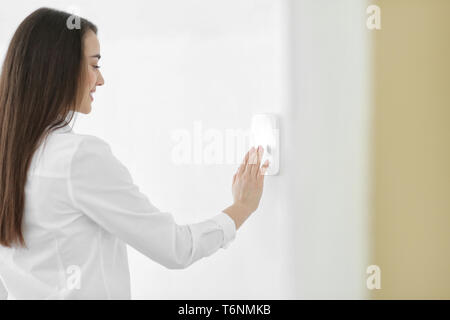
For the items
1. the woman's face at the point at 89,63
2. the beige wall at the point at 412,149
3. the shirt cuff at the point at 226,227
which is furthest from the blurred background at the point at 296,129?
the woman's face at the point at 89,63

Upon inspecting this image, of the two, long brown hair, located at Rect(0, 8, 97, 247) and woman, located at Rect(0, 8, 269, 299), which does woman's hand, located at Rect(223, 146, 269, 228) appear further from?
long brown hair, located at Rect(0, 8, 97, 247)

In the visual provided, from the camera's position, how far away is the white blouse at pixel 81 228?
0.73 metres

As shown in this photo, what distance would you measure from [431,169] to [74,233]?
0.59m

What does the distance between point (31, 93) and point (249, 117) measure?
40cm

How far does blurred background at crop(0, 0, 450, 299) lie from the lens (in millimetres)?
806

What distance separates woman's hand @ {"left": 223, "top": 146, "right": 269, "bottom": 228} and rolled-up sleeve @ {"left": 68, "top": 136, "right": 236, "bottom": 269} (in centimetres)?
12

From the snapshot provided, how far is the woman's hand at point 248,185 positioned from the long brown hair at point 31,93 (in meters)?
0.32

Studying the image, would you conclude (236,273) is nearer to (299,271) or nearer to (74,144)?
(299,271)

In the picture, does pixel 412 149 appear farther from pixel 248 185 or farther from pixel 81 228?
pixel 81 228

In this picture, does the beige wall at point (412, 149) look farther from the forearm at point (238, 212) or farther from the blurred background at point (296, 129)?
the forearm at point (238, 212)

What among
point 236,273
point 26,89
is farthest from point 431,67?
point 26,89

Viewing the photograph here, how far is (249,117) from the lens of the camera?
3.15 feet

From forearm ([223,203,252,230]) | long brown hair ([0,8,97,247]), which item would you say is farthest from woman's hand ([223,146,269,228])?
long brown hair ([0,8,97,247])

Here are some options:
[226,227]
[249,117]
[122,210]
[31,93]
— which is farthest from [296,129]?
[31,93]
